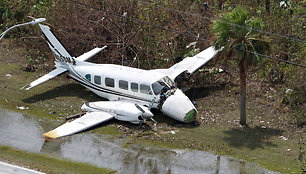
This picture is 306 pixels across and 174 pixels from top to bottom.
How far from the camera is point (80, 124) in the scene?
21.8 m

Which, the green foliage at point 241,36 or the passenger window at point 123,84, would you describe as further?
the passenger window at point 123,84

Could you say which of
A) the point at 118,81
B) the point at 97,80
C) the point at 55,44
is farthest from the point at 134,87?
the point at 55,44

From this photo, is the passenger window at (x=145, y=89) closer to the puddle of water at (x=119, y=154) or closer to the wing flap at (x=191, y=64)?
the wing flap at (x=191, y=64)

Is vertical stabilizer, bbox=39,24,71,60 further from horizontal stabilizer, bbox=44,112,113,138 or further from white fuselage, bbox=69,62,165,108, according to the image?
horizontal stabilizer, bbox=44,112,113,138

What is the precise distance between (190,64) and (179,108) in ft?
15.4

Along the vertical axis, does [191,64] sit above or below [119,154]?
above

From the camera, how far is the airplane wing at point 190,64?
24.6m

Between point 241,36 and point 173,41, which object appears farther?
point 173,41

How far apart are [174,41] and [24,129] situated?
36.9 feet

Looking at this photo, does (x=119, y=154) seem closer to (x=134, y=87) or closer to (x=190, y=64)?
(x=134, y=87)

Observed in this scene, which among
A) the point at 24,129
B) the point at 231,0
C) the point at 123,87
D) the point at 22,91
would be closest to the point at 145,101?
the point at 123,87

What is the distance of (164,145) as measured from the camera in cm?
2053

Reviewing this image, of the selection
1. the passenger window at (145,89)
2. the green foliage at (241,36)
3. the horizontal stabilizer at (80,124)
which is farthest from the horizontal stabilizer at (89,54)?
the green foliage at (241,36)

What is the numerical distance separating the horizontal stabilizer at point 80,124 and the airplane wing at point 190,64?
4.38 meters
